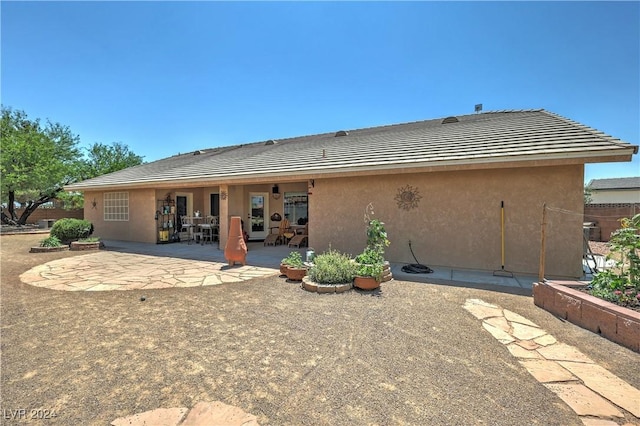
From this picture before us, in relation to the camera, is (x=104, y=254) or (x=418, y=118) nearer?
(x=104, y=254)

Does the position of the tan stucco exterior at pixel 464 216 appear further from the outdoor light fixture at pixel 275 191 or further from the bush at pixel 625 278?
the outdoor light fixture at pixel 275 191

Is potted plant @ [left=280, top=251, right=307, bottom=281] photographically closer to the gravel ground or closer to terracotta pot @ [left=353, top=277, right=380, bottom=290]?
the gravel ground

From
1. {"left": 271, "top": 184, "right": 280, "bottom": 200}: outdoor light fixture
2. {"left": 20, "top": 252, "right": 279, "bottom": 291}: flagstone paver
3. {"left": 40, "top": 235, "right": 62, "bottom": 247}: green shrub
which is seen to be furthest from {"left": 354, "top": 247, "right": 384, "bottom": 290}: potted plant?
{"left": 40, "top": 235, "right": 62, "bottom": 247}: green shrub

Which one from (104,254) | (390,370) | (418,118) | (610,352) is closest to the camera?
(390,370)

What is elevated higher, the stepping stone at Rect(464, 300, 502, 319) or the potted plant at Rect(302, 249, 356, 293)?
the potted plant at Rect(302, 249, 356, 293)

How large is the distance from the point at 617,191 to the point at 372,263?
1675 inches

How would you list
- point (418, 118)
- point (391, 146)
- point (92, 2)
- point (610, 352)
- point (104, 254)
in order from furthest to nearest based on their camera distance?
1. point (418, 118)
2. point (104, 254)
3. point (391, 146)
4. point (92, 2)
5. point (610, 352)

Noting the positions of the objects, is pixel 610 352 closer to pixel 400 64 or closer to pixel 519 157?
pixel 519 157

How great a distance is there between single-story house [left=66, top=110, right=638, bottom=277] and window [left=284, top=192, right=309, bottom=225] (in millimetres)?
2205

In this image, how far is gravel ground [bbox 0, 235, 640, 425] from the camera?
2232mm

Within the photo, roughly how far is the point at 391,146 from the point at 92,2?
9704mm

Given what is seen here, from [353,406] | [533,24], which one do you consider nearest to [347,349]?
[353,406]

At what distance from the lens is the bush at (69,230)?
11375 mm

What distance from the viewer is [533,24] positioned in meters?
8.47
